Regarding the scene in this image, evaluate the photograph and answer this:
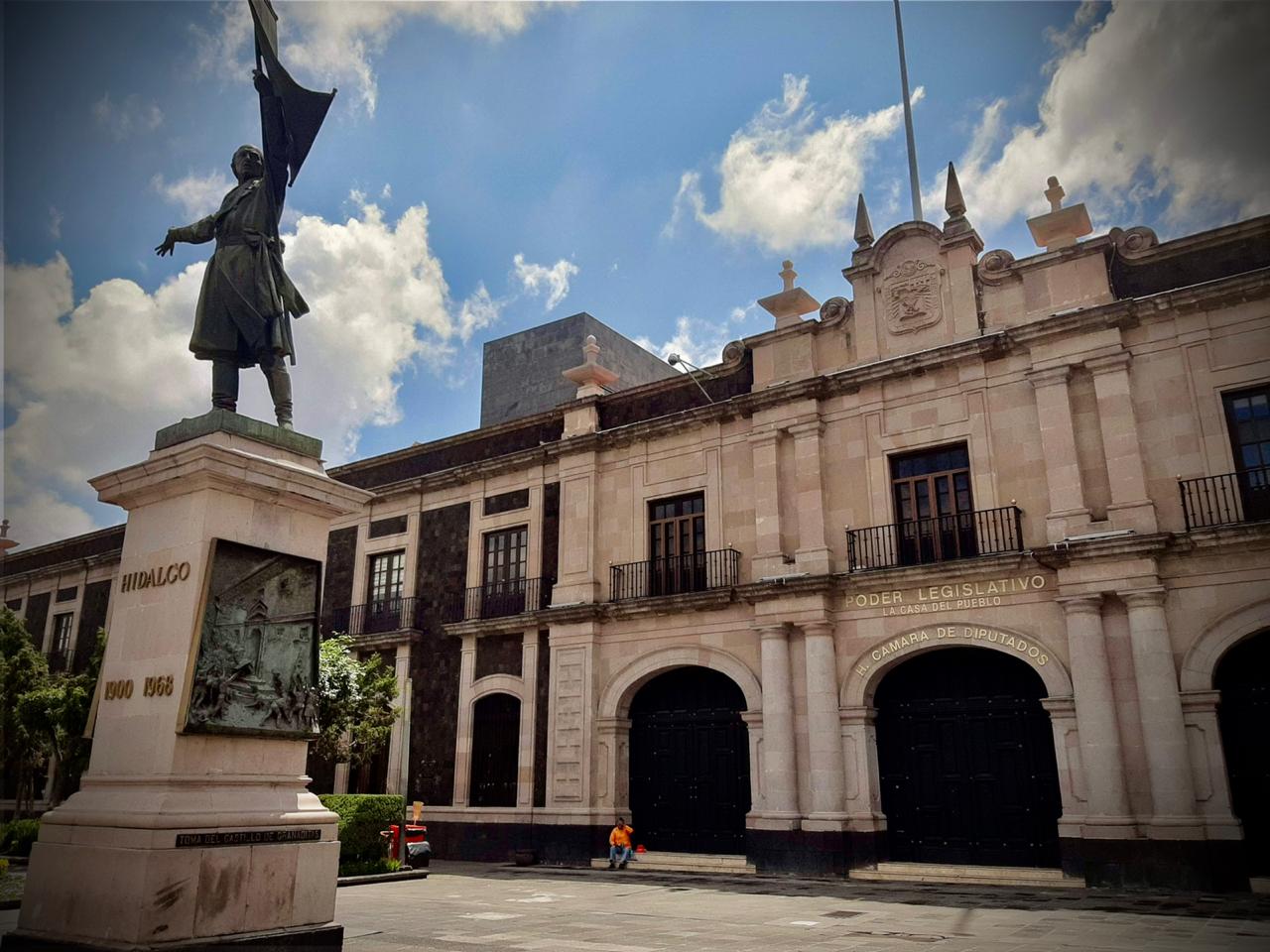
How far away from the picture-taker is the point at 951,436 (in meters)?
17.2

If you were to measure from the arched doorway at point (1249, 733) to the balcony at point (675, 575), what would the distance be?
8226 mm

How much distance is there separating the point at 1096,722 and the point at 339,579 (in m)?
18.8

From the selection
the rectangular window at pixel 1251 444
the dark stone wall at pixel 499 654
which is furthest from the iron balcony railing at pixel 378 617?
the rectangular window at pixel 1251 444

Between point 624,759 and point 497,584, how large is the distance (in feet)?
17.4

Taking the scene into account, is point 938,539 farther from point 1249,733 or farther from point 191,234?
point 191,234

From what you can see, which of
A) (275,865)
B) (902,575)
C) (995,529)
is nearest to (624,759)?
(902,575)

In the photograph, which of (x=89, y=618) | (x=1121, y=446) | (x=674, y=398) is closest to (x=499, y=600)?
(x=674, y=398)

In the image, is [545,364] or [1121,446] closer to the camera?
[1121,446]

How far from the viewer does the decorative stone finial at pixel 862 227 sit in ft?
62.6

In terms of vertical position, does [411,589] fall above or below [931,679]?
above

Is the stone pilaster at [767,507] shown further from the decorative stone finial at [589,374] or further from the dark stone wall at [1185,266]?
the dark stone wall at [1185,266]

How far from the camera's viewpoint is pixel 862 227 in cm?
1923

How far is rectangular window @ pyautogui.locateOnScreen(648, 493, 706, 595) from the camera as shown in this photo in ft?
65.4

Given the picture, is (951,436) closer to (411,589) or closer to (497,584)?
(497,584)
